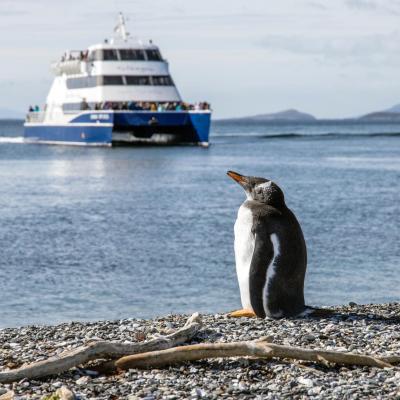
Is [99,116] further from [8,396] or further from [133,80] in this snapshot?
[8,396]

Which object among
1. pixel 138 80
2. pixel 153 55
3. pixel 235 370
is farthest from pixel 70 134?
pixel 235 370

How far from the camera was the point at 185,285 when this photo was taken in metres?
16.6

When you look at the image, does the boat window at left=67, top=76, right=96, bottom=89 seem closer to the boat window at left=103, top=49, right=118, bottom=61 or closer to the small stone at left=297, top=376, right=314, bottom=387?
the boat window at left=103, top=49, right=118, bottom=61

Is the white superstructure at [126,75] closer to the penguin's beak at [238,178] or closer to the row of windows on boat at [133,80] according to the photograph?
the row of windows on boat at [133,80]

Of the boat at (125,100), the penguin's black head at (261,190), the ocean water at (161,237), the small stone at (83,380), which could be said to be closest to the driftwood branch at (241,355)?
the small stone at (83,380)

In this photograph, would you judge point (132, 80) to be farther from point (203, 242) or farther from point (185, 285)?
point (185, 285)

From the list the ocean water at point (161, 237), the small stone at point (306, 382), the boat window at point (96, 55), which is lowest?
the ocean water at point (161, 237)

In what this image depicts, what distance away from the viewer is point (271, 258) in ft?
30.1

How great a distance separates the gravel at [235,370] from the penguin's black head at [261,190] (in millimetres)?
1118

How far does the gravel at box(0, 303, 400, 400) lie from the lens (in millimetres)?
6586

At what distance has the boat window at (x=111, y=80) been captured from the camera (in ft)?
216

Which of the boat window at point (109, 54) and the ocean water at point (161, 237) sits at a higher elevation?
the boat window at point (109, 54)

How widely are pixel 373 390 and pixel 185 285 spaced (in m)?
10.1

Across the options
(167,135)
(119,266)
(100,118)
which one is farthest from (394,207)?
(167,135)
